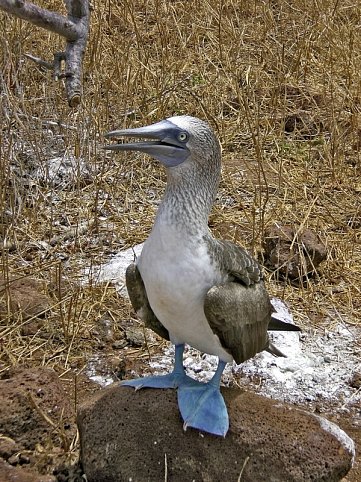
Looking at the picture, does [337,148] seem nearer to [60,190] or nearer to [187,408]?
[60,190]

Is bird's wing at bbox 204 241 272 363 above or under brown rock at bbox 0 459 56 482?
above

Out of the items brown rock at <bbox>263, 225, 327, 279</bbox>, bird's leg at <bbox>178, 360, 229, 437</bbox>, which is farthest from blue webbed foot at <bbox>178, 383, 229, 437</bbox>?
brown rock at <bbox>263, 225, 327, 279</bbox>

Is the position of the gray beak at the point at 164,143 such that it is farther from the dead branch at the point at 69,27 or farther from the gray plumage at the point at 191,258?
the dead branch at the point at 69,27

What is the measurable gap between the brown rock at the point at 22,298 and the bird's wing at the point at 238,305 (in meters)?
1.17

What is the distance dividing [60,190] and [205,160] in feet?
7.03

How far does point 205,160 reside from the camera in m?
2.23

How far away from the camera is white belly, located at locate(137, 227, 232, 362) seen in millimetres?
2139

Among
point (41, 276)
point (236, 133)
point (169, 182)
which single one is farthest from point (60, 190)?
point (169, 182)

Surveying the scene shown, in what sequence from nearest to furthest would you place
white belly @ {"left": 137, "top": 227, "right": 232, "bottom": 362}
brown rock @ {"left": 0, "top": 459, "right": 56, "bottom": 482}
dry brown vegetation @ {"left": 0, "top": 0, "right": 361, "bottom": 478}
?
white belly @ {"left": 137, "top": 227, "right": 232, "bottom": 362}
brown rock @ {"left": 0, "top": 459, "right": 56, "bottom": 482}
dry brown vegetation @ {"left": 0, "top": 0, "right": 361, "bottom": 478}

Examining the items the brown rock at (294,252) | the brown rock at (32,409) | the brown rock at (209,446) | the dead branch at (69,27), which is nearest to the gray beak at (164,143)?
the dead branch at (69,27)

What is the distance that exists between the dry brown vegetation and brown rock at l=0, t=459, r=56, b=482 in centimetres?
78

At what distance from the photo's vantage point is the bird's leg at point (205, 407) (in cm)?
232

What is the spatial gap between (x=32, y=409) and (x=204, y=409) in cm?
60

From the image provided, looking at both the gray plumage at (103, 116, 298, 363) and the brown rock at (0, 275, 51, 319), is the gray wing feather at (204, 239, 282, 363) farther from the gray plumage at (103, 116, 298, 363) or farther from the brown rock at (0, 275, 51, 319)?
the brown rock at (0, 275, 51, 319)
